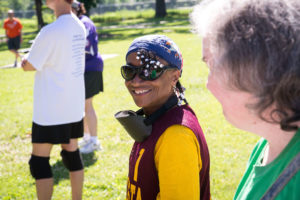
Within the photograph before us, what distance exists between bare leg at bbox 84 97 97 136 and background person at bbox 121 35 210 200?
3.07 m

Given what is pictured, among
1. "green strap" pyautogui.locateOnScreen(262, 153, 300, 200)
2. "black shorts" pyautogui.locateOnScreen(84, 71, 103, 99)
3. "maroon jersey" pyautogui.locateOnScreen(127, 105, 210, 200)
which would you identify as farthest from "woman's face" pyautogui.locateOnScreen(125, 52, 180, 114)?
"black shorts" pyautogui.locateOnScreen(84, 71, 103, 99)

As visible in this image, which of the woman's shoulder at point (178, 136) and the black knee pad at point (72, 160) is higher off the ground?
the woman's shoulder at point (178, 136)

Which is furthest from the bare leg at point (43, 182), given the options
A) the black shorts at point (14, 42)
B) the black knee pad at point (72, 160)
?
Answer: the black shorts at point (14, 42)

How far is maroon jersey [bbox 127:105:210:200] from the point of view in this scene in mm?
1758

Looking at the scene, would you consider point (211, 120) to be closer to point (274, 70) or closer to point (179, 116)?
point (179, 116)

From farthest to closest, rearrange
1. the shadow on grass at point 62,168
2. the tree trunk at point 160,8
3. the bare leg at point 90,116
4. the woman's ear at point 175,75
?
the tree trunk at point 160,8
the bare leg at point 90,116
the shadow on grass at point 62,168
the woman's ear at point 175,75

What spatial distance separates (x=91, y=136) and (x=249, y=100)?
443 cm

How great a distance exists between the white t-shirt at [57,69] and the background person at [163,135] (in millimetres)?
1156

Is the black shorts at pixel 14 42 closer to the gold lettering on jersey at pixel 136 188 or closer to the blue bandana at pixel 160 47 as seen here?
the blue bandana at pixel 160 47

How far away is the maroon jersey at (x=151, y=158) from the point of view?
176 centimetres

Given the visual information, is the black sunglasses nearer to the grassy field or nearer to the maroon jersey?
the maroon jersey

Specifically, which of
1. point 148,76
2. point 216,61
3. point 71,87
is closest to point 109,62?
point 71,87

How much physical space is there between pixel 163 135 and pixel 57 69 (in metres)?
1.61

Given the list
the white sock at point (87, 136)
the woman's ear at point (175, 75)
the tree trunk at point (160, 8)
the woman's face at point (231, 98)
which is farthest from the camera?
the tree trunk at point (160, 8)
